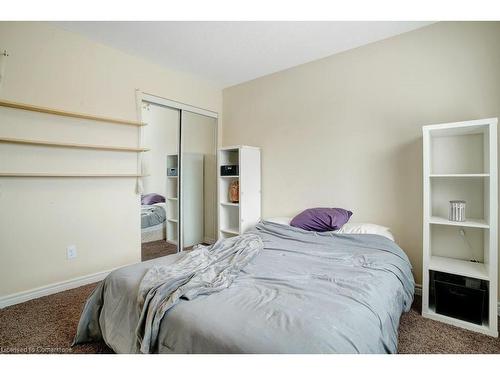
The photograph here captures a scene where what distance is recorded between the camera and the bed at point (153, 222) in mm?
2903

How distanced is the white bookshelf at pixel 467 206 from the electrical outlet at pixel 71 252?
9.78 ft

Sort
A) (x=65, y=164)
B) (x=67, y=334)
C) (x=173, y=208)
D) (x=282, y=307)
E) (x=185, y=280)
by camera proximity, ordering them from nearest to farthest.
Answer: (x=282, y=307), (x=185, y=280), (x=67, y=334), (x=65, y=164), (x=173, y=208)

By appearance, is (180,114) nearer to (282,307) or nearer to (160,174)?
(160,174)

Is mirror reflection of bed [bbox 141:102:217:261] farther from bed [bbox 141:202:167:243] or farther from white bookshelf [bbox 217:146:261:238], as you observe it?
white bookshelf [bbox 217:146:261:238]

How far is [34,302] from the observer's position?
Result: 82.0 inches

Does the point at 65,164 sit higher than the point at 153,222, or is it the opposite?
the point at 65,164

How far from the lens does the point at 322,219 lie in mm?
2312

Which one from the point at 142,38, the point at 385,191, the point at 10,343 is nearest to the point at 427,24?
the point at 385,191

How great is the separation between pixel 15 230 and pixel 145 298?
1.67m

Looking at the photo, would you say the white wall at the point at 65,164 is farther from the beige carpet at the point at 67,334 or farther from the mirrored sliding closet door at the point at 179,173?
the beige carpet at the point at 67,334

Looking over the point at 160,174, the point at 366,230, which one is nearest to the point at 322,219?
the point at 366,230

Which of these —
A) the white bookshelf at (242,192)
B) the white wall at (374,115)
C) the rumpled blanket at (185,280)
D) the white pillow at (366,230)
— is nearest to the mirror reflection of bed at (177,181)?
the white bookshelf at (242,192)

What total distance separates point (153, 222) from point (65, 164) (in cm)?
110

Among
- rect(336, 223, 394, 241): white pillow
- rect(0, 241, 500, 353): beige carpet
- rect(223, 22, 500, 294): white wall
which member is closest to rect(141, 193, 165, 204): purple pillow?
rect(0, 241, 500, 353): beige carpet
